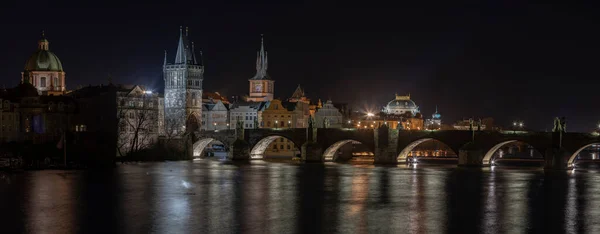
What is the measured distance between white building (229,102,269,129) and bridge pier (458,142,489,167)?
61.5m

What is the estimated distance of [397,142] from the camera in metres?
97.8

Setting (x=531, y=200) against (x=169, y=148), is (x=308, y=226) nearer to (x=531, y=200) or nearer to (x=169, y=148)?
(x=531, y=200)

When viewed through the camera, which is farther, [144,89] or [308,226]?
[144,89]

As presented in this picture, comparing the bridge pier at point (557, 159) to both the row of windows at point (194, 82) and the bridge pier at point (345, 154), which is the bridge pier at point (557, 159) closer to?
the bridge pier at point (345, 154)

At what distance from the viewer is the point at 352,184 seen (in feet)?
220

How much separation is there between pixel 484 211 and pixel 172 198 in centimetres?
2035

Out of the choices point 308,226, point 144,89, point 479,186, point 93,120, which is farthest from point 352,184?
point 144,89

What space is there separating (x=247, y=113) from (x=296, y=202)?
319ft

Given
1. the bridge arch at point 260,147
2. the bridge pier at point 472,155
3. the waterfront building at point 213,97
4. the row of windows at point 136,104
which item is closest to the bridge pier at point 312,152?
the bridge arch at point 260,147

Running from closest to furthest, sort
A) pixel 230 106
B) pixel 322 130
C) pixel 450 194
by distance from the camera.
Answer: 1. pixel 450 194
2. pixel 322 130
3. pixel 230 106

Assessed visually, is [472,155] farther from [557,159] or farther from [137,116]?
[137,116]

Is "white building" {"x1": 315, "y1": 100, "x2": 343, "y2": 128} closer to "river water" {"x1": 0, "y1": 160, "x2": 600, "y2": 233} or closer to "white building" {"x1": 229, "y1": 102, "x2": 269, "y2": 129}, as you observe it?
"white building" {"x1": 229, "y1": 102, "x2": 269, "y2": 129}

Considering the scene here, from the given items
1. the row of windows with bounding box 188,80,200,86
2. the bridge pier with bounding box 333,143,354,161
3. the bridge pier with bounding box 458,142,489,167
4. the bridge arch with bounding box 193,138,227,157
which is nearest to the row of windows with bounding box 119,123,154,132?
the bridge arch with bounding box 193,138,227,157

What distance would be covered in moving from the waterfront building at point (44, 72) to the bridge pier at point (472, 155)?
72.7 meters
